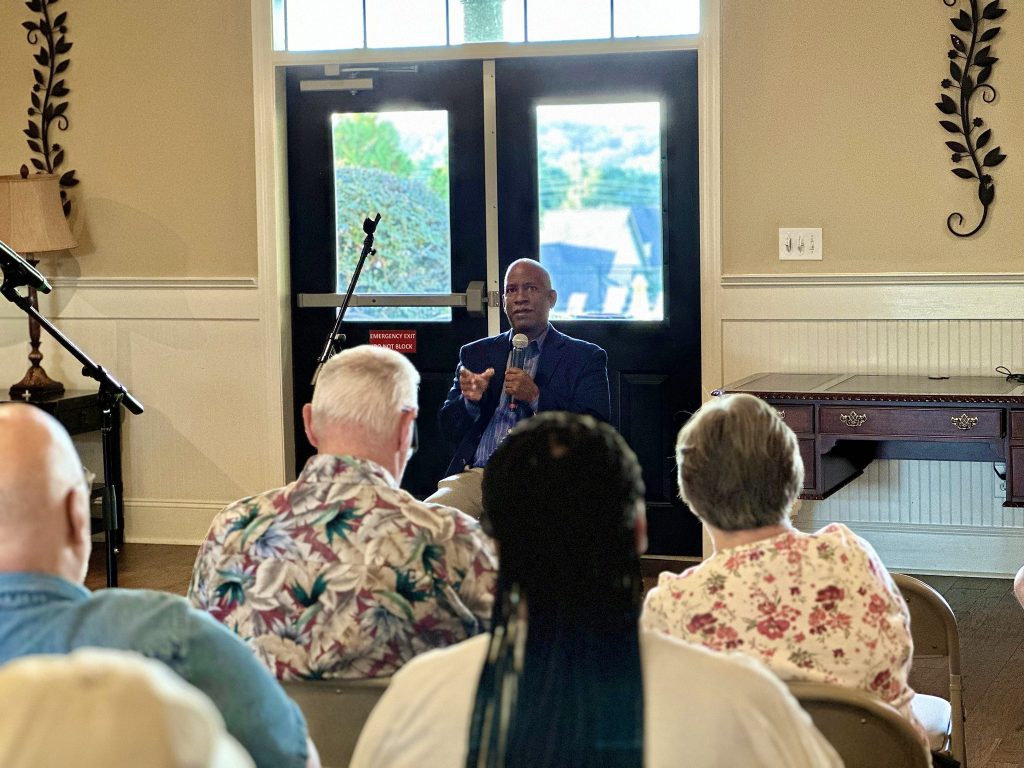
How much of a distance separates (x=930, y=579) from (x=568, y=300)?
5.91 ft

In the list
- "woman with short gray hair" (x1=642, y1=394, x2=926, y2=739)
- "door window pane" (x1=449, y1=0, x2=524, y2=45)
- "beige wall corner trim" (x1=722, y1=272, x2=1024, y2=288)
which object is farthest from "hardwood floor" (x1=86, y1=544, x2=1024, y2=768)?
"door window pane" (x1=449, y1=0, x2=524, y2=45)

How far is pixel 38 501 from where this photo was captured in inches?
61.6

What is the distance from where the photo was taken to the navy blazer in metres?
4.38

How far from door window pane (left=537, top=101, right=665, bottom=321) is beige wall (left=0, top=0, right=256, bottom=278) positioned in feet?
4.39

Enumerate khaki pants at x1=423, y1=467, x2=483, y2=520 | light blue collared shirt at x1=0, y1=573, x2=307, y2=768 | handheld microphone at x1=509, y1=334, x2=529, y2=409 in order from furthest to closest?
handheld microphone at x1=509, y1=334, x2=529, y2=409
khaki pants at x1=423, y1=467, x2=483, y2=520
light blue collared shirt at x1=0, y1=573, x2=307, y2=768

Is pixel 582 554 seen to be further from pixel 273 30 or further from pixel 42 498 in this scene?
pixel 273 30

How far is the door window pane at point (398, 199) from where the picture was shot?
220 inches

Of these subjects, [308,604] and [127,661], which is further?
[308,604]

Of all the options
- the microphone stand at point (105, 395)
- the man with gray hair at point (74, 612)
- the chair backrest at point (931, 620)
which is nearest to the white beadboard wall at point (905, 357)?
the microphone stand at point (105, 395)

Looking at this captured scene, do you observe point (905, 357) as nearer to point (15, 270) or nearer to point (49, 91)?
point (15, 270)

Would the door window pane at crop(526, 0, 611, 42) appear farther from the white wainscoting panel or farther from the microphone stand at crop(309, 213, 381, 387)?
the white wainscoting panel

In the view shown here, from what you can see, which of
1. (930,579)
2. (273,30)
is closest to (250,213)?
(273,30)

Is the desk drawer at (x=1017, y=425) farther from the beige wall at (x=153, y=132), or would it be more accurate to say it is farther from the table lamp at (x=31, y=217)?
the table lamp at (x=31, y=217)

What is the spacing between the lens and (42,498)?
157cm
